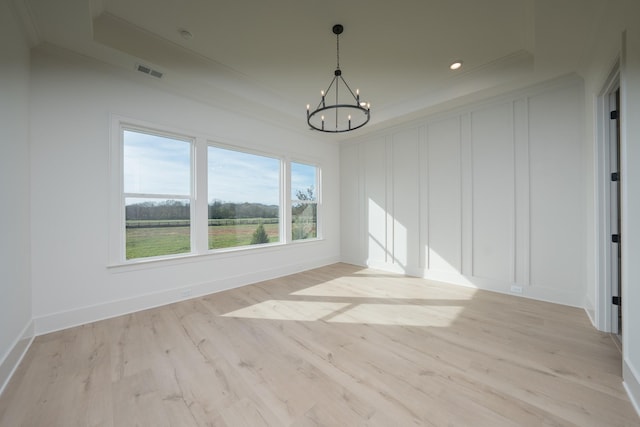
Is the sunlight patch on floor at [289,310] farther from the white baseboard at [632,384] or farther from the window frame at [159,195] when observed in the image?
the white baseboard at [632,384]

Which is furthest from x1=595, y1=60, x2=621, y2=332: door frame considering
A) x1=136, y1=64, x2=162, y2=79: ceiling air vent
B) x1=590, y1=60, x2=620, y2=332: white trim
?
x1=136, y1=64, x2=162, y2=79: ceiling air vent

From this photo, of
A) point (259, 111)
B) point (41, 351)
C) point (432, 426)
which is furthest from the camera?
point (259, 111)

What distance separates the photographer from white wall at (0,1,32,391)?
1820 mm

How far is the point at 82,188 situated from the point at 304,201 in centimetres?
349

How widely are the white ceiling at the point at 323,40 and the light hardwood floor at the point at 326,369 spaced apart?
2941mm

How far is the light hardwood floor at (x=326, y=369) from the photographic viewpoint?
1.49 m

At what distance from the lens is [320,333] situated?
98.2 inches

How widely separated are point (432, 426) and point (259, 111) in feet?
14.1

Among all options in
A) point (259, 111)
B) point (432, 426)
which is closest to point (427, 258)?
point (432, 426)

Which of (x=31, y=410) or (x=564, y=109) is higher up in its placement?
(x=564, y=109)

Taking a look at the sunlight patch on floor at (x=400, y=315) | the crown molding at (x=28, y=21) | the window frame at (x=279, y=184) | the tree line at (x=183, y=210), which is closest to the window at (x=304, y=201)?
the window frame at (x=279, y=184)

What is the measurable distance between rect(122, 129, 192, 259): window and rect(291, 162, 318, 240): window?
2.05 metres

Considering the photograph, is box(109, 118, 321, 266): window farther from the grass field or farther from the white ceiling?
the white ceiling

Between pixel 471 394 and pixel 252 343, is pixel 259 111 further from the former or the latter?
pixel 471 394
